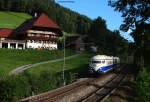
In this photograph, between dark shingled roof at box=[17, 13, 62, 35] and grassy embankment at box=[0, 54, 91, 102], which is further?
dark shingled roof at box=[17, 13, 62, 35]

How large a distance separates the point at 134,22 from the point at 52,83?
11.5 metres

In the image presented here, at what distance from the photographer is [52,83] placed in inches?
1868

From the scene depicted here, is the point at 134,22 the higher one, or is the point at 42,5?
the point at 42,5

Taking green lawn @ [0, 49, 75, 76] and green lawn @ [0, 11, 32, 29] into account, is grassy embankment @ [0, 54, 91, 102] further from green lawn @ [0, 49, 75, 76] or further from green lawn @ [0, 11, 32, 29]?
green lawn @ [0, 11, 32, 29]

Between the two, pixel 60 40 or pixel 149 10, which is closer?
pixel 149 10

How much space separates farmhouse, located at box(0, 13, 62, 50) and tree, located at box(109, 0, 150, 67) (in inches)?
3193

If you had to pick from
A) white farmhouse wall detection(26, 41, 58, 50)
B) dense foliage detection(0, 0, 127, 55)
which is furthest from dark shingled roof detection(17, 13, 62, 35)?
dense foliage detection(0, 0, 127, 55)

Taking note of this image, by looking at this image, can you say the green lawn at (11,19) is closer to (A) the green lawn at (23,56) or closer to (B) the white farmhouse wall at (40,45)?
(B) the white farmhouse wall at (40,45)

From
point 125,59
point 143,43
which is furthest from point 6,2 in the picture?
point 143,43

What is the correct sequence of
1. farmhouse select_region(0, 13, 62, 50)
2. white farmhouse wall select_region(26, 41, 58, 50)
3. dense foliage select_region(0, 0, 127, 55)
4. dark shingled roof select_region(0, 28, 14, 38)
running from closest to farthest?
farmhouse select_region(0, 13, 62, 50) < white farmhouse wall select_region(26, 41, 58, 50) < dark shingled roof select_region(0, 28, 14, 38) < dense foliage select_region(0, 0, 127, 55)

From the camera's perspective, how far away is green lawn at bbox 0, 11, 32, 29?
550 ft

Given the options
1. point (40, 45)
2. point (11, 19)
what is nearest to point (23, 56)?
point (40, 45)

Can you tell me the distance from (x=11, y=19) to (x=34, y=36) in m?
42.9

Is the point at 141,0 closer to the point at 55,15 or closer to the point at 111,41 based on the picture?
the point at 111,41
